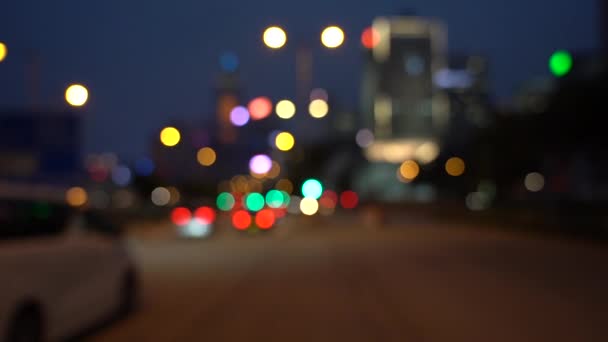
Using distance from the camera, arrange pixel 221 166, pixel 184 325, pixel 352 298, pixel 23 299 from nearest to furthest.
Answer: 1. pixel 23 299
2. pixel 184 325
3. pixel 352 298
4. pixel 221 166

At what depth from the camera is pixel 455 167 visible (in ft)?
279

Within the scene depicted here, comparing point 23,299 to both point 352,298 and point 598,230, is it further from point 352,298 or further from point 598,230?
point 598,230

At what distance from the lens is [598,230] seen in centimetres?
2523

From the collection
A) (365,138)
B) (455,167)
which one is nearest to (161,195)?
(365,138)

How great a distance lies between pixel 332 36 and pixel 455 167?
238 ft

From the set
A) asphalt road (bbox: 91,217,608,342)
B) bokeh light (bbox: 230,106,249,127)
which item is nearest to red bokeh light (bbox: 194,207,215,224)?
bokeh light (bbox: 230,106,249,127)

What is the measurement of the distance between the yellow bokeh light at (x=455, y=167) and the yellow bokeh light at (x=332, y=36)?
69.1 metres

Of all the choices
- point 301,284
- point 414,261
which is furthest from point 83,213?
point 414,261

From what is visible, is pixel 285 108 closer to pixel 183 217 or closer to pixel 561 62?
pixel 183 217

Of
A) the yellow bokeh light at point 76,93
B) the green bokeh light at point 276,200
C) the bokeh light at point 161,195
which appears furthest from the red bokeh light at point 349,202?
the yellow bokeh light at point 76,93

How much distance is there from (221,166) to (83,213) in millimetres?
130962

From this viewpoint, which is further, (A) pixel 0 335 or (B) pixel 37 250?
(B) pixel 37 250

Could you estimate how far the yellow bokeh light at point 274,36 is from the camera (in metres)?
14.0

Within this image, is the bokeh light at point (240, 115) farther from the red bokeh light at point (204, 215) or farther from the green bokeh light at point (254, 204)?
the green bokeh light at point (254, 204)
